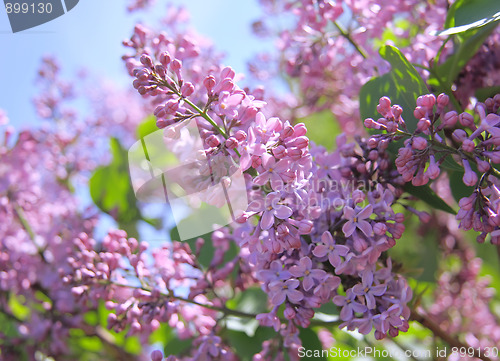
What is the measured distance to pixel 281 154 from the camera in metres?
1.01

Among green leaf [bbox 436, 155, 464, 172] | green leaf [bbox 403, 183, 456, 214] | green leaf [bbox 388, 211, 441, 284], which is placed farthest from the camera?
green leaf [bbox 388, 211, 441, 284]

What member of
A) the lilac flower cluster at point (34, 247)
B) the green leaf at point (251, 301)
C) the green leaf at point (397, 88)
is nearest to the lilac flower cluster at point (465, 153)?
the green leaf at point (397, 88)

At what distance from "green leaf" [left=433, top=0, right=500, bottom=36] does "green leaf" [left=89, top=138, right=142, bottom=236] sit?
5.21 feet

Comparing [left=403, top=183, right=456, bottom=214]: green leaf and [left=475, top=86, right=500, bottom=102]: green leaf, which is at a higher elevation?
[left=475, top=86, right=500, bottom=102]: green leaf

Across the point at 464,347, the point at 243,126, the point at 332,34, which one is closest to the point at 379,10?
the point at 332,34

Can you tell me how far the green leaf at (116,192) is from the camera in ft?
7.48

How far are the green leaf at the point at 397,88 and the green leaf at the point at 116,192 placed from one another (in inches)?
54.1

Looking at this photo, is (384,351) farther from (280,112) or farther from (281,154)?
(280,112)

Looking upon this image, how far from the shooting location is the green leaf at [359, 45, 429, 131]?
3.93 ft

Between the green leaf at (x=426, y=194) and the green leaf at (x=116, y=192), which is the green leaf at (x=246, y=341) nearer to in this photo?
the green leaf at (x=426, y=194)

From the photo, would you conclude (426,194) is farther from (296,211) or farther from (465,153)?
(296,211)

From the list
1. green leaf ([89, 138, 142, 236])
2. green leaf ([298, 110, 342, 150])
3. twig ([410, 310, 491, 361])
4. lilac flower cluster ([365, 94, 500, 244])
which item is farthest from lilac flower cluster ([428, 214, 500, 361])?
green leaf ([89, 138, 142, 236])

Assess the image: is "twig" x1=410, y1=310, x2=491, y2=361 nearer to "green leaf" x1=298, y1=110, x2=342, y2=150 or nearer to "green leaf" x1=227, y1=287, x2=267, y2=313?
"green leaf" x1=227, y1=287, x2=267, y2=313

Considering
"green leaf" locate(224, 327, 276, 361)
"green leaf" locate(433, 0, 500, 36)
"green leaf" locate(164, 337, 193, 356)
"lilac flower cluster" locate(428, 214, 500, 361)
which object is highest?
"green leaf" locate(433, 0, 500, 36)
